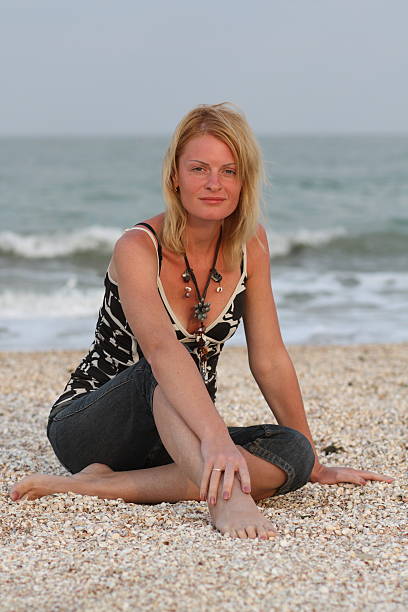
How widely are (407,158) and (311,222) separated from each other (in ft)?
89.9

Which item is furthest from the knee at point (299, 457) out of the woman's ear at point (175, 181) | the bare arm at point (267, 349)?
the woman's ear at point (175, 181)

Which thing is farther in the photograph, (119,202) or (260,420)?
(119,202)

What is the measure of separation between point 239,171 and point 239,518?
1.40m

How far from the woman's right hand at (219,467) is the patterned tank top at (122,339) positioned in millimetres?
635

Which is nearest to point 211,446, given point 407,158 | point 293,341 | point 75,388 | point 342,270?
point 75,388

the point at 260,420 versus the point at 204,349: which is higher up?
the point at 204,349

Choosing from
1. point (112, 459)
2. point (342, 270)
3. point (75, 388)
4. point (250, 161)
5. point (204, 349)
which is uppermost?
point (250, 161)

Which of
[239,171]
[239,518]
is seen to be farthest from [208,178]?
[239,518]

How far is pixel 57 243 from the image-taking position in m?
18.5

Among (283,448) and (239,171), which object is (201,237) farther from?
(283,448)

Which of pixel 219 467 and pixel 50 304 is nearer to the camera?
pixel 219 467

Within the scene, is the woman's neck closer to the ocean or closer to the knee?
the ocean

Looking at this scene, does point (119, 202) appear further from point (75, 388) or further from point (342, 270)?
point (75, 388)

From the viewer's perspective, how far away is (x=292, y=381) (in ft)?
12.3
